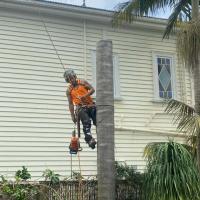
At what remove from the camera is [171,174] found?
10422 mm

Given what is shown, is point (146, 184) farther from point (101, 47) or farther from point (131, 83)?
point (131, 83)

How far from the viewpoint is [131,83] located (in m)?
17.0

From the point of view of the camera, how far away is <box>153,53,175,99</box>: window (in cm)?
1748

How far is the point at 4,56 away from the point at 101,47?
651cm

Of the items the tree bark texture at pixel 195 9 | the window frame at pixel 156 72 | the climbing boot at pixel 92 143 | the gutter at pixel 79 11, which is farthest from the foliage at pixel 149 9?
the climbing boot at pixel 92 143

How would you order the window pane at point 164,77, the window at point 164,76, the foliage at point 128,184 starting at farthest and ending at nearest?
the window pane at point 164,77, the window at point 164,76, the foliage at point 128,184

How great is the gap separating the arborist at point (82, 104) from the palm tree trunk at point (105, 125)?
618 mm

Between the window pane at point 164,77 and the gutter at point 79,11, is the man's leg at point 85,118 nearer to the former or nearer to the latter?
the gutter at point 79,11

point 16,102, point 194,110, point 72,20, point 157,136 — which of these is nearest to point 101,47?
point 194,110

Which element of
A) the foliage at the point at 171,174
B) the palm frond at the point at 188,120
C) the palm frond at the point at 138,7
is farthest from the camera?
the palm frond at the point at 138,7

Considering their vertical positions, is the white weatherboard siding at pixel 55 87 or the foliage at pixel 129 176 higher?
the white weatherboard siding at pixel 55 87

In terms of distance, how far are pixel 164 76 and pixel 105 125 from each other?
30.8ft

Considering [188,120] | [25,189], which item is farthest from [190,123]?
[25,189]

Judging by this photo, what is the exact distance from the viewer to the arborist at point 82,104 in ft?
31.1
